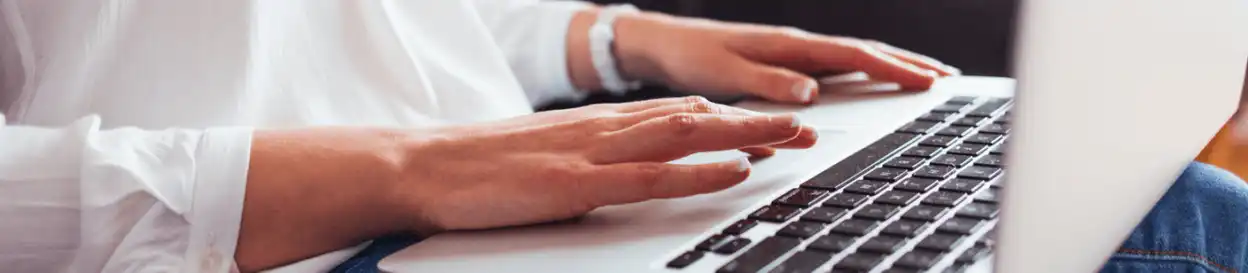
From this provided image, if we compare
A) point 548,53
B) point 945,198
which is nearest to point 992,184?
point 945,198

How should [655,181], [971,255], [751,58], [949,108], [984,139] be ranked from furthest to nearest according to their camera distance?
[751,58] → [949,108] → [984,139] → [655,181] → [971,255]

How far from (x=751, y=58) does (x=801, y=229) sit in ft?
1.32

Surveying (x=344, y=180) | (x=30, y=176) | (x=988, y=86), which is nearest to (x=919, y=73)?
(x=988, y=86)

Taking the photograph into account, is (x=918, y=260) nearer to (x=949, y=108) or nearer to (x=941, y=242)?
(x=941, y=242)

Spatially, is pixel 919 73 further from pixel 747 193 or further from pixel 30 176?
pixel 30 176

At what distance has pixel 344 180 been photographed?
495mm

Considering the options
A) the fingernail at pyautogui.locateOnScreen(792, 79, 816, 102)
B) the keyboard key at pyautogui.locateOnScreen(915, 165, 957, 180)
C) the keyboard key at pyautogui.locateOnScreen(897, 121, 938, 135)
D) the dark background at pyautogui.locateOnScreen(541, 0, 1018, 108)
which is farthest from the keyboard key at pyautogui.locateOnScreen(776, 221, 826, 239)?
the dark background at pyautogui.locateOnScreen(541, 0, 1018, 108)

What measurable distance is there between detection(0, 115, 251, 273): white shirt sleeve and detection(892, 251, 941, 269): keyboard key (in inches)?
→ 10.7

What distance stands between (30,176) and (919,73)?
57 centimetres

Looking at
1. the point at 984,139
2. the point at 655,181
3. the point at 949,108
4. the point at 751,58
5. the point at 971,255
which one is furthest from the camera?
the point at 751,58

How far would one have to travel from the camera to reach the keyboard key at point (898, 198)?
1.63ft

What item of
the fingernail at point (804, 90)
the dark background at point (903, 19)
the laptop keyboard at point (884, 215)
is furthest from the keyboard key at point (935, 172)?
the dark background at point (903, 19)

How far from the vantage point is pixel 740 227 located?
18.4 inches

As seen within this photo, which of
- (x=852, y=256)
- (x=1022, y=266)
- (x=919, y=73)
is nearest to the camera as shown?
(x=1022, y=266)
